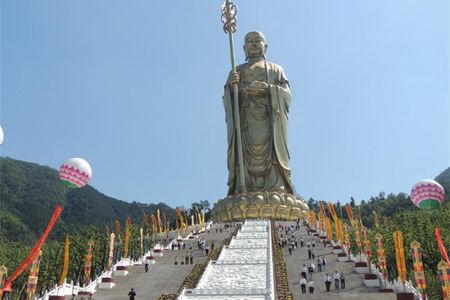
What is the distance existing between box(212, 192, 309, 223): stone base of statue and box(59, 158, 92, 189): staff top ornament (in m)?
19.3

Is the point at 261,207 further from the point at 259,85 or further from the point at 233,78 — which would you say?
the point at 233,78

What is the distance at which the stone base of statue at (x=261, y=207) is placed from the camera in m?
30.7

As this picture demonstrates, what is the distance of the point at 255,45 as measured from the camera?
114 ft

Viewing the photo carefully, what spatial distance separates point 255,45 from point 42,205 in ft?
141

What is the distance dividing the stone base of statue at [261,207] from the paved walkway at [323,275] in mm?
8732

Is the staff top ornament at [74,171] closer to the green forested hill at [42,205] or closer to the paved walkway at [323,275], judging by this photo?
the paved walkway at [323,275]

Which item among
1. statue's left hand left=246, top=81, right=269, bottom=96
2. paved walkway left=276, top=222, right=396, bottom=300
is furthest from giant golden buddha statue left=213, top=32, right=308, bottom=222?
paved walkway left=276, top=222, right=396, bottom=300

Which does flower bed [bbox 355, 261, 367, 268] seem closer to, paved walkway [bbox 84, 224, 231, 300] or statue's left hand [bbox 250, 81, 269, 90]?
paved walkway [bbox 84, 224, 231, 300]

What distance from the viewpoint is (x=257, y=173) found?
108 feet

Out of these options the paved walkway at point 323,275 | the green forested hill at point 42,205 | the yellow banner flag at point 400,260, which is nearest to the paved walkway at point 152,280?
the paved walkway at point 323,275

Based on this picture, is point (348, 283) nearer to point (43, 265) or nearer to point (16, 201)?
point (43, 265)

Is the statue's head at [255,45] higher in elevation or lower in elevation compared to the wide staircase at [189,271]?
higher

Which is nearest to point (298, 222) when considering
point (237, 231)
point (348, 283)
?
point (237, 231)

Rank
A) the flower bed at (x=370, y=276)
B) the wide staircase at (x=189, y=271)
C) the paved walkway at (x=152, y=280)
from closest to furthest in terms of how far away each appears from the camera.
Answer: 1. the wide staircase at (x=189, y=271)
2. the paved walkway at (x=152, y=280)
3. the flower bed at (x=370, y=276)
